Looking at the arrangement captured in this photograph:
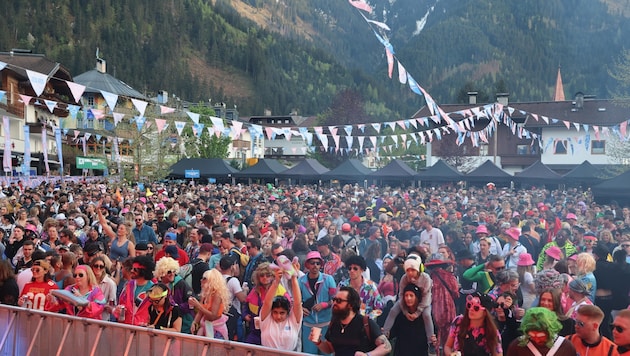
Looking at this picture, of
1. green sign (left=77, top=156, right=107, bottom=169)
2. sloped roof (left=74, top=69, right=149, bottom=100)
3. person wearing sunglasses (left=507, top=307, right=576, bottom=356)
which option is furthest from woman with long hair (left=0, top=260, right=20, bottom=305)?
sloped roof (left=74, top=69, right=149, bottom=100)

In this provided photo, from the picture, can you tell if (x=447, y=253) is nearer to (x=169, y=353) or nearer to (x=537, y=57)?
(x=169, y=353)

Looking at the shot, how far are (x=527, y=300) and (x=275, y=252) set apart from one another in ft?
9.80

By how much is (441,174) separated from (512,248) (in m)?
22.8

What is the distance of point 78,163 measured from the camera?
35812 millimetres

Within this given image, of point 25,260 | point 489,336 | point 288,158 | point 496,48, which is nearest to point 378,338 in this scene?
point 489,336

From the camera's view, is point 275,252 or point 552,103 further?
point 552,103

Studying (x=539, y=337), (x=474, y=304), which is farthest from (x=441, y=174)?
(x=539, y=337)

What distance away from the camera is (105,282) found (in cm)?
676

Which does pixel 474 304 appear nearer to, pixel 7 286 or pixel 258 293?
pixel 258 293

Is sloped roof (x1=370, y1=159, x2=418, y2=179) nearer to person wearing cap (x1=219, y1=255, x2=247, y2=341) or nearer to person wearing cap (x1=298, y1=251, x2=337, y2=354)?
person wearing cap (x1=298, y1=251, x2=337, y2=354)

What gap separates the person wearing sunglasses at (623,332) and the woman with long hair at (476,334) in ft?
2.80

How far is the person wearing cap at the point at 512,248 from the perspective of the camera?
8773 millimetres

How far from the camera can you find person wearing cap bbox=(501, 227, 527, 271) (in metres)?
8.77

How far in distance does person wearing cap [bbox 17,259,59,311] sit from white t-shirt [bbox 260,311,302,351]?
258 cm
